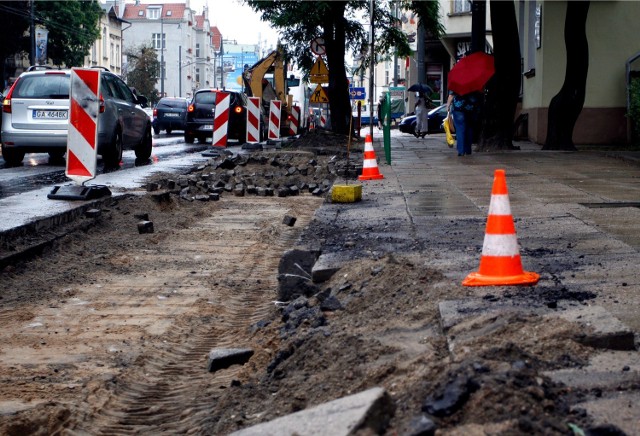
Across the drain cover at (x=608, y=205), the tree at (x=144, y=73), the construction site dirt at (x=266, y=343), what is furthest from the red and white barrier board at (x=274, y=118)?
the tree at (x=144, y=73)

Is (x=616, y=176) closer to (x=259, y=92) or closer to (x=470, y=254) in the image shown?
(x=470, y=254)

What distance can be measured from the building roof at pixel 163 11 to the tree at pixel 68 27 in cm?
6465

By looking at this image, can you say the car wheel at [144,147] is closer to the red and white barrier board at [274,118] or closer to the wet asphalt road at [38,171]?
the wet asphalt road at [38,171]

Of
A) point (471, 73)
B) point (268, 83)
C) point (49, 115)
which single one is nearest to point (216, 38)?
point (268, 83)

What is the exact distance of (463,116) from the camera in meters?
20.6

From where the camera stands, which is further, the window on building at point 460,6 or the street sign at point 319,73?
the window on building at point 460,6

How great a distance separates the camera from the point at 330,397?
3.95 m

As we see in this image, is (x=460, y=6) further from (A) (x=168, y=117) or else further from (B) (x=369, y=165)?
(B) (x=369, y=165)

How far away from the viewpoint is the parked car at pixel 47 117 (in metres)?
17.2

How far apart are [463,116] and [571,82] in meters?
2.49

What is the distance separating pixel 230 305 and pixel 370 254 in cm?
117

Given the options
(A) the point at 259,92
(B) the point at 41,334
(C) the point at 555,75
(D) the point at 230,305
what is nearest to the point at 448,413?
(B) the point at 41,334

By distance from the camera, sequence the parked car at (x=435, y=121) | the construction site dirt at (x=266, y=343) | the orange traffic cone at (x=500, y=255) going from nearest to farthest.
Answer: the construction site dirt at (x=266, y=343)
the orange traffic cone at (x=500, y=255)
the parked car at (x=435, y=121)

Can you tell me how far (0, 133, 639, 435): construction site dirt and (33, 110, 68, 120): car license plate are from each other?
8.44 m
